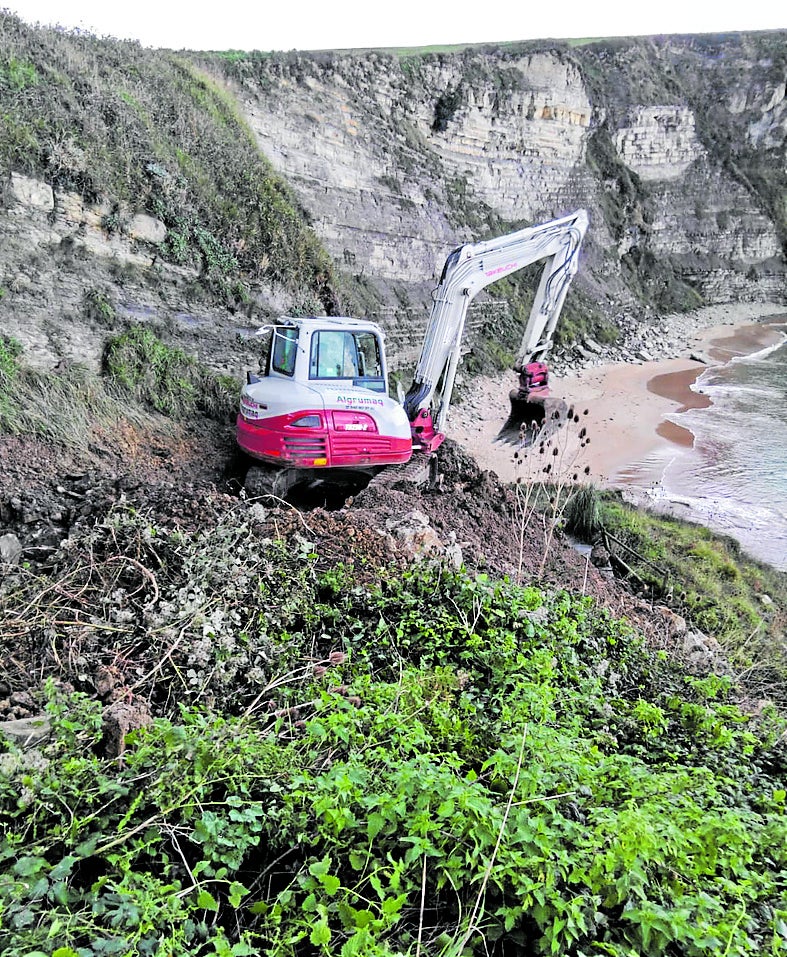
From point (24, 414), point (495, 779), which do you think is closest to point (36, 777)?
point (495, 779)

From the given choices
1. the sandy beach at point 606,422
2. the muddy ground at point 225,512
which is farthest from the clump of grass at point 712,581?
the sandy beach at point 606,422

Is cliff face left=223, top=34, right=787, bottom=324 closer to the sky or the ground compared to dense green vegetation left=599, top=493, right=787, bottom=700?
closer to the sky

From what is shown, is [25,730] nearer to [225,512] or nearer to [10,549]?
[10,549]

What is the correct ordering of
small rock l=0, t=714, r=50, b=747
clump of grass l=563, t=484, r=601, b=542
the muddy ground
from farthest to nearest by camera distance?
1. clump of grass l=563, t=484, r=601, b=542
2. the muddy ground
3. small rock l=0, t=714, r=50, b=747

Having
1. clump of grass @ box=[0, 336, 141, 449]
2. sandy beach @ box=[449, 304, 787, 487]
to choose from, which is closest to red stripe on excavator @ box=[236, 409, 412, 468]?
clump of grass @ box=[0, 336, 141, 449]

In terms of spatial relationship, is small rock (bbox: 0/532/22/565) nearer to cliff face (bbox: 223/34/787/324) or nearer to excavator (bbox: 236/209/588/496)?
excavator (bbox: 236/209/588/496)

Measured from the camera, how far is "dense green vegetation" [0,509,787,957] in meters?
2.41

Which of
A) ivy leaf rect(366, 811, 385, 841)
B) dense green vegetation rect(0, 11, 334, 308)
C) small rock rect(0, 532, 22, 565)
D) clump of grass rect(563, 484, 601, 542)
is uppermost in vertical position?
dense green vegetation rect(0, 11, 334, 308)

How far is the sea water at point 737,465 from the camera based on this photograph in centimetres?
1280

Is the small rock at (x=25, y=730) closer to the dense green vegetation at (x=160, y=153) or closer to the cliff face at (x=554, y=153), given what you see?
the dense green vegetation at (x=160, y=153)

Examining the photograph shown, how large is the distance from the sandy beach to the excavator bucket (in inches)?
19.3

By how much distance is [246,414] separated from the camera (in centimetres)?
805

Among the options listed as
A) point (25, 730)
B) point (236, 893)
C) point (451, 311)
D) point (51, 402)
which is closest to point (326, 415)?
point (451, 311)

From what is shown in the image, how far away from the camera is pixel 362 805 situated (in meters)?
2.78
